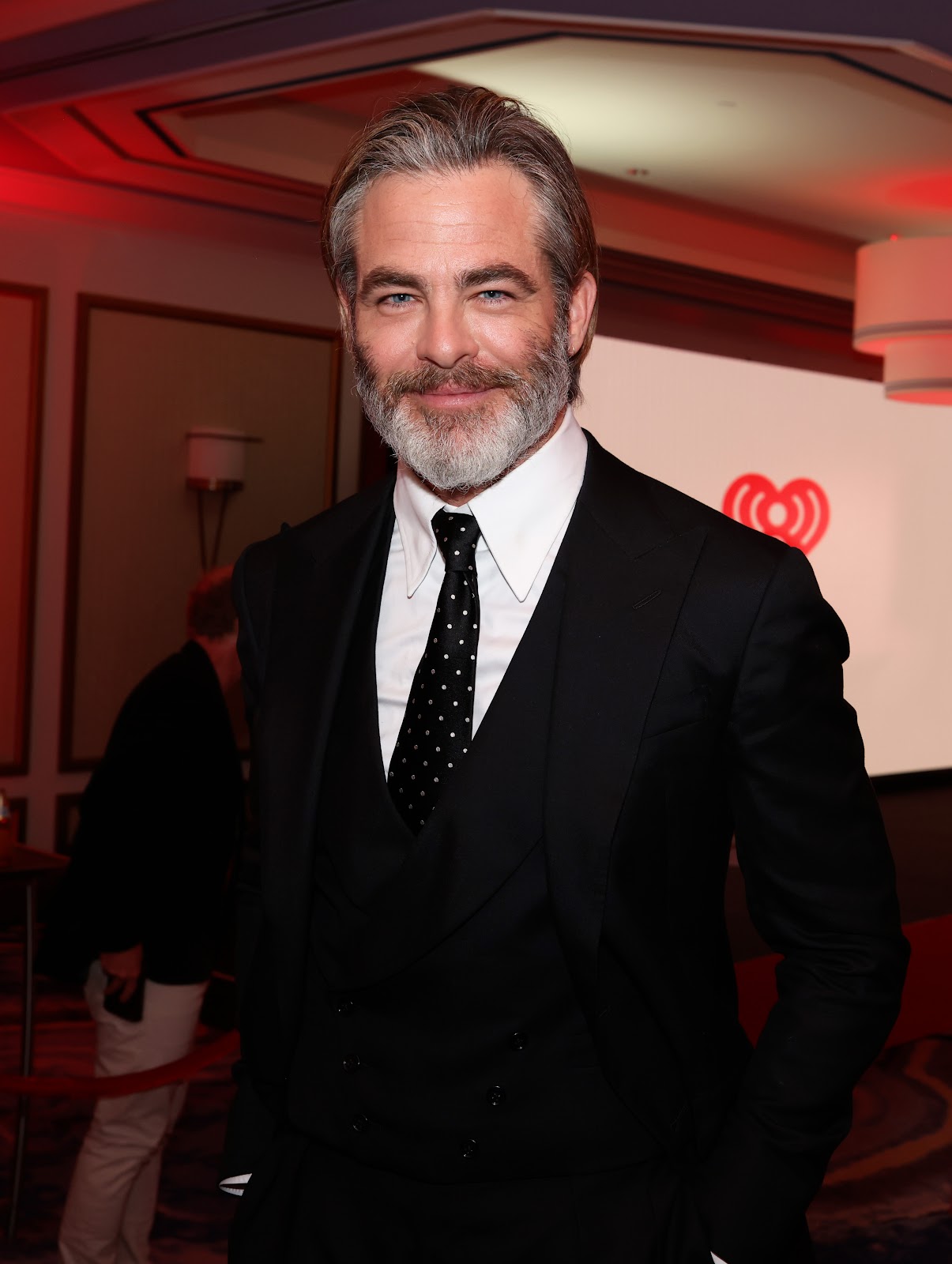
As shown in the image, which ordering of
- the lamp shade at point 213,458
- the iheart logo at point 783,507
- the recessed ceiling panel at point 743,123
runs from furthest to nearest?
the iheart logo at point 783,507
the lamp shade at point 213,458
the recessed ceiling panel at point 743,123

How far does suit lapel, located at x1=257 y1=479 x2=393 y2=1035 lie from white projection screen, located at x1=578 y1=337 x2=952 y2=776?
4827mm

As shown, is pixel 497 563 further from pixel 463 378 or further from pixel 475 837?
pixel 475 837

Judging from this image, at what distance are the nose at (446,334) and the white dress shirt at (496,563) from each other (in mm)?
157

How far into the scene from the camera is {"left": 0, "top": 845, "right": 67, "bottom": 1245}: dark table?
11.7 feet

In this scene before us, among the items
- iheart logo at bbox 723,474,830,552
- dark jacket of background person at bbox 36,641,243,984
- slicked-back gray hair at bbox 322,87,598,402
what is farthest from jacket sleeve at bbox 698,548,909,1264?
iheart logo at bbox 723,474,830,552

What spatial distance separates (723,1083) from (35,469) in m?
5.63

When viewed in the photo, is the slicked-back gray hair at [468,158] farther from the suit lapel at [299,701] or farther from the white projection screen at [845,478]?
the white projection screen at [845,478]

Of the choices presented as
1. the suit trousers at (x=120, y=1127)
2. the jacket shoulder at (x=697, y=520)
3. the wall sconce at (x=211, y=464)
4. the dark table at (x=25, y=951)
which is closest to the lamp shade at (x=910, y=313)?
the wall sconce at (x=211, y=464)

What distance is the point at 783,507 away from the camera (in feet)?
24.6

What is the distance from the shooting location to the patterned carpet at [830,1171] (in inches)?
139

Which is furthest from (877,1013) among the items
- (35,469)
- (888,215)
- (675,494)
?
(888,215)

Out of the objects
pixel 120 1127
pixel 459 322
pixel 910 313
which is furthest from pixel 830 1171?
pixel 910 313

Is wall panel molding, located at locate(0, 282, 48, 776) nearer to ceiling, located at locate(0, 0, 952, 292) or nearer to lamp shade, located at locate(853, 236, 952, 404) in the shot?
ceiling, located at locate(0, 0, 952, 292)

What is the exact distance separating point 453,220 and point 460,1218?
1035 millimetres
